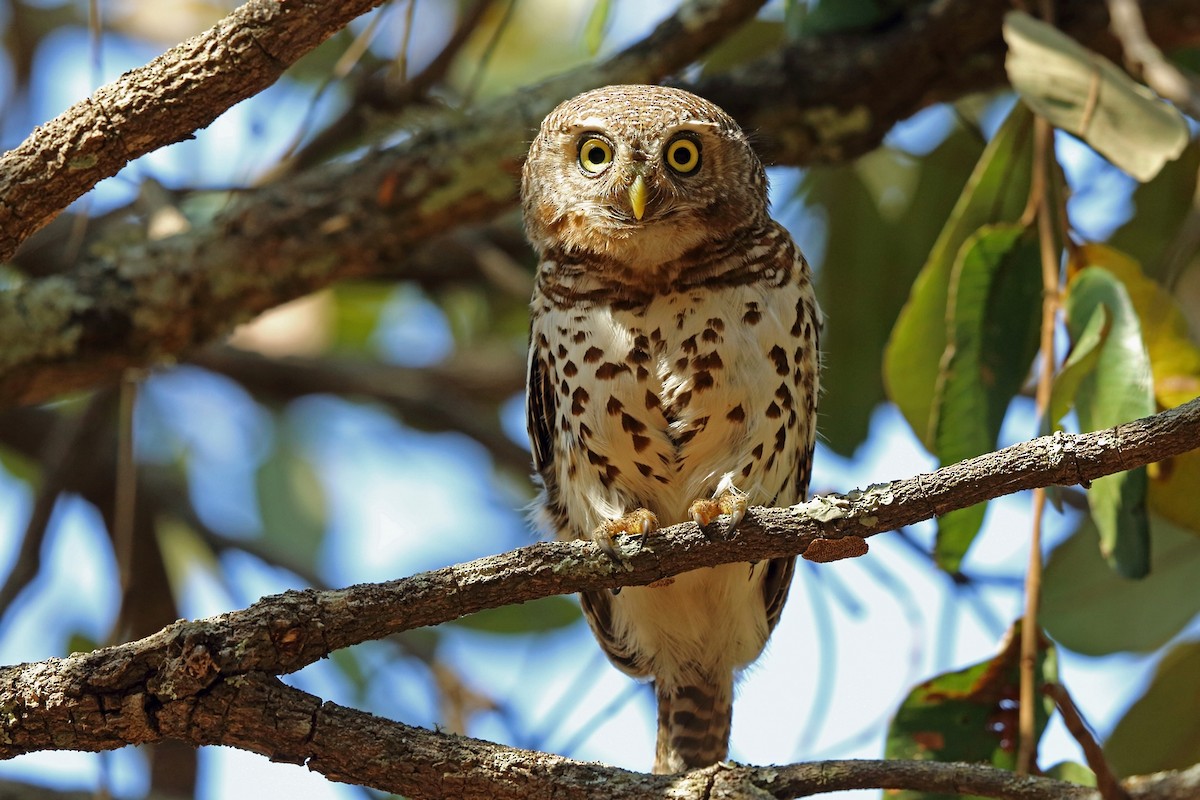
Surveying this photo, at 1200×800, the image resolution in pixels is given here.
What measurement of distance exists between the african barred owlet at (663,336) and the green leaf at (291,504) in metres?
2.60

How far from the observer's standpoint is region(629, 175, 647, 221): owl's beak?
3.47m

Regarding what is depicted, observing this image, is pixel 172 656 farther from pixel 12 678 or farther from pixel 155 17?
pixel 155 17

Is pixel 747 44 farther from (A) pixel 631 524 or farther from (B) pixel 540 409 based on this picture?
(A) pixel 631 524

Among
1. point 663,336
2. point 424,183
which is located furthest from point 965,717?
point 424,183

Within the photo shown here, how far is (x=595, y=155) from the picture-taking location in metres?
3.73

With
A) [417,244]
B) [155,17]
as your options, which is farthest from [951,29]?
[155,17]

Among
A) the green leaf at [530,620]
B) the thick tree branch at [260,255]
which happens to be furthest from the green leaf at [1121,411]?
the green leaf at [530,620]

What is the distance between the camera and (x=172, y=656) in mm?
2289

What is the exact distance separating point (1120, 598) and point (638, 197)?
75.2 inches

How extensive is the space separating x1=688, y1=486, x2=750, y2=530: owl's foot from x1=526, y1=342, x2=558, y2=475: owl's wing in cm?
61

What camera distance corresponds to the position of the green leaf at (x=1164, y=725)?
4160 mm

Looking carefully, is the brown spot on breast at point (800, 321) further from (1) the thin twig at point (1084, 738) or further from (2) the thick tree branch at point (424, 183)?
(1) the thin twig at point (1084, 738)

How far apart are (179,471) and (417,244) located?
9.00ft

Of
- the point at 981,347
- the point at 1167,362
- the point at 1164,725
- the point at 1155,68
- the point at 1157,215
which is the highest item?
the point at 1157,215
